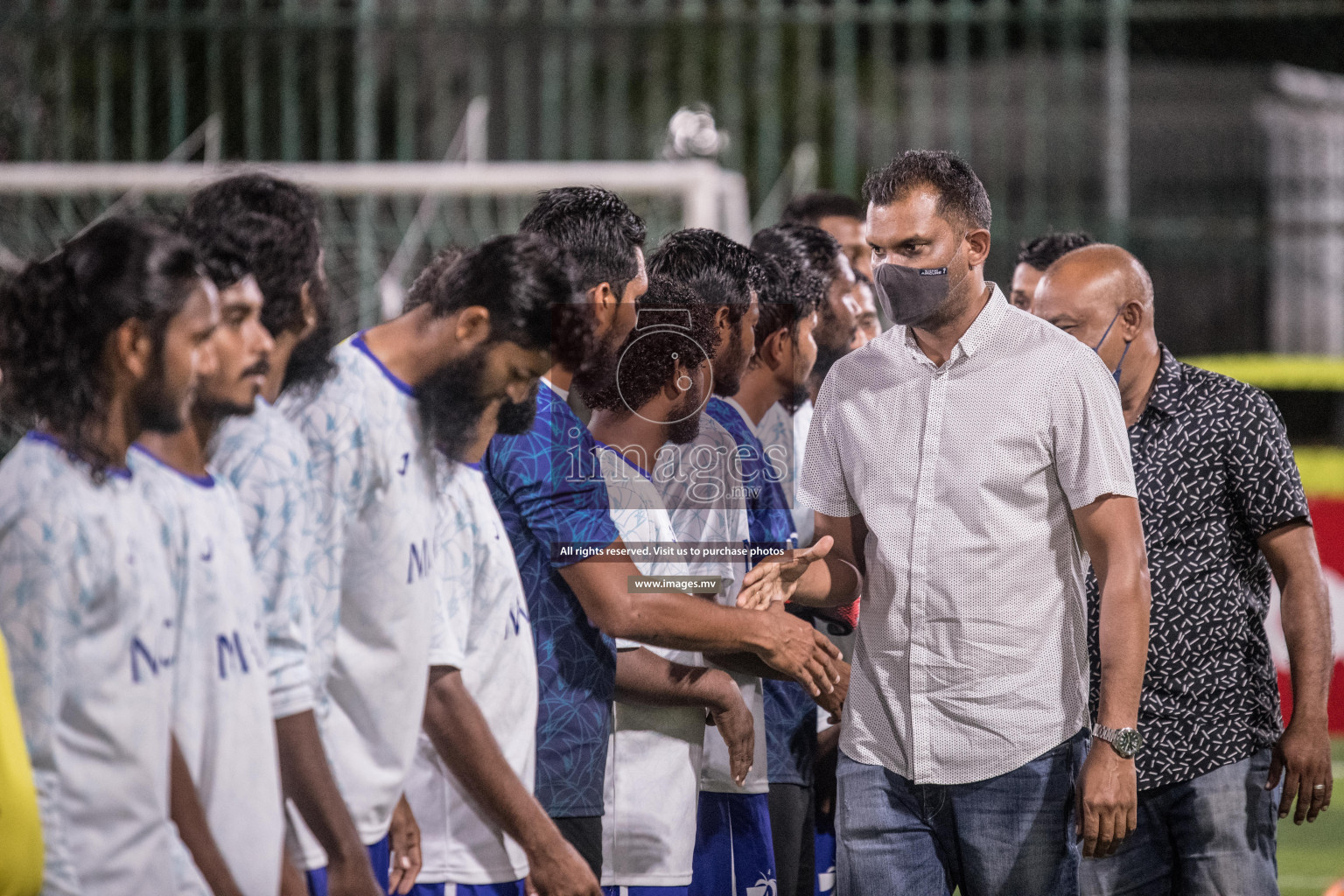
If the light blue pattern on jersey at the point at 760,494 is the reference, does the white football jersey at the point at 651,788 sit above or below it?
below

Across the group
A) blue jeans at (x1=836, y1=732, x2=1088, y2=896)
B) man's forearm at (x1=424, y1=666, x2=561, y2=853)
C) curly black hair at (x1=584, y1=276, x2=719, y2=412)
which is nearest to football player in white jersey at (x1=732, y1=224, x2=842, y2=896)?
curly black hair at (x1=584, y1=276, x2=719, y2=412)

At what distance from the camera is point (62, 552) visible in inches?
72.7

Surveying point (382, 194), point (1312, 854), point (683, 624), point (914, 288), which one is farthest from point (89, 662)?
point (382, 194)

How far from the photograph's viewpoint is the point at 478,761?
2.40 meters

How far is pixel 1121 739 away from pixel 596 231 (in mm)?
1262

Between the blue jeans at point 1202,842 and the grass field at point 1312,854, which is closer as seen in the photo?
the blue jeans at point 1202,842

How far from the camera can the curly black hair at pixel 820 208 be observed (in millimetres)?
4766

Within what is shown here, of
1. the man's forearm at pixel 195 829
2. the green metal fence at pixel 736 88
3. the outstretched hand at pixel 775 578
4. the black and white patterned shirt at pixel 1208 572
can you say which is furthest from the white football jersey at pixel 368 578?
the green metal fence at pixel 736 88

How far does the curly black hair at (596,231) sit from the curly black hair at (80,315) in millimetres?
812

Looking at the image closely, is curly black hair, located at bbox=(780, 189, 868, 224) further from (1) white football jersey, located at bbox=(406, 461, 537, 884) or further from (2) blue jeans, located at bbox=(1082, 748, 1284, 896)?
(1) white football jersey, located at bbox=(406, 461, 537, 884)

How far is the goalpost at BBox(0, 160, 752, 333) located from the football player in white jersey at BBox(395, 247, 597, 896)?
4152 mm

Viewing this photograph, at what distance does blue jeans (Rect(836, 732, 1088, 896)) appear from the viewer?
8.96 ft

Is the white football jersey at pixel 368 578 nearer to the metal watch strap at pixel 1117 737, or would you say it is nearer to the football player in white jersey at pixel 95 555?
the football player in white jersey at pixel 95 555

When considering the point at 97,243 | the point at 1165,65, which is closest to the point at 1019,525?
the point at 97,243
